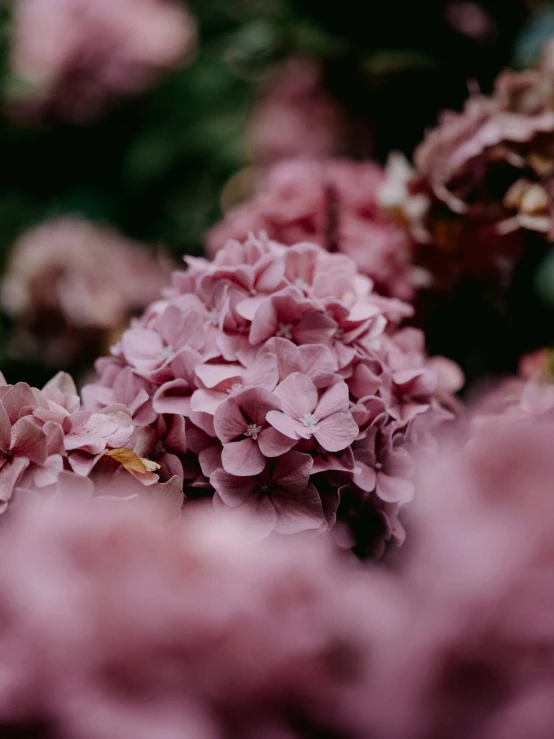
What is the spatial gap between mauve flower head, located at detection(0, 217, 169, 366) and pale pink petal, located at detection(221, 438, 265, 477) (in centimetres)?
72

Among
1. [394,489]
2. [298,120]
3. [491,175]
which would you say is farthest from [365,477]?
[298,120]

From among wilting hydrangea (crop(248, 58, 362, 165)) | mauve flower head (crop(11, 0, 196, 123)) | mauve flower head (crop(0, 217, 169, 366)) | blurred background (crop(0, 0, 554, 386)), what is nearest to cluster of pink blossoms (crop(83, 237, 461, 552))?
blurred background (crop(0, 0, 554, 386))

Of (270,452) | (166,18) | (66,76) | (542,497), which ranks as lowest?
(66,76)

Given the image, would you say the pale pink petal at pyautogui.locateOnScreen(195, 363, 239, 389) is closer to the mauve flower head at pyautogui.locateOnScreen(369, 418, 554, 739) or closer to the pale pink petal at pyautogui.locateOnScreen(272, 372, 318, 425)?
the pale pink petal at pyautogui.locateOnScreen(272, 372, 318, 425)

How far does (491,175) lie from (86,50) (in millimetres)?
1205

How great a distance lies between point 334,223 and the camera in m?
0.66

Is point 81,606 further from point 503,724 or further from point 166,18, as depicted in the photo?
point 166,18

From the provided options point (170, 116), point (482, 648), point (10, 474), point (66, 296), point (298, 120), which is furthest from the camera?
point (170, 116)

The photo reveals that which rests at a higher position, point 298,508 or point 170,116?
point 298,508

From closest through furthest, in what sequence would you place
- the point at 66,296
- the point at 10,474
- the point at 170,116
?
the point at 10,474, the point at 66,296, the point at 170,116

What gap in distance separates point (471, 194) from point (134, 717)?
0.53 metres

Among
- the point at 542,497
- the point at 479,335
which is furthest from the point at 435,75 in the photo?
the point at 542,497

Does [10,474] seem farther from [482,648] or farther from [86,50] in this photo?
[86,50]

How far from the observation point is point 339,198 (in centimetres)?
69
